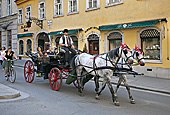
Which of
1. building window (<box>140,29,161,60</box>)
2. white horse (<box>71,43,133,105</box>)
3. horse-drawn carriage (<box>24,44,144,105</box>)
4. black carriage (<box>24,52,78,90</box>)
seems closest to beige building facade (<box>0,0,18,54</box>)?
black carriage (<box>24,52,78,90</box>)

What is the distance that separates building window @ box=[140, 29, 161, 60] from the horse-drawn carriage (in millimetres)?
5714

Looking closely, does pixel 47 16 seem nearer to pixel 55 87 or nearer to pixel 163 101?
pixel 55 87

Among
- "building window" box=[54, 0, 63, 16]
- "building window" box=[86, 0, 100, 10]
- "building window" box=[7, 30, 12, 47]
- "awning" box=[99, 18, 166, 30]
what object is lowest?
"awning" box=[99, 18, 166, 30]

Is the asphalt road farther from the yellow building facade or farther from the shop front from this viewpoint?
the yellow building facade

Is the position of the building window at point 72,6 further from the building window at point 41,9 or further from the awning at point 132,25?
the building window at point 41,9

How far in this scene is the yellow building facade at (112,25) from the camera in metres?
10.8

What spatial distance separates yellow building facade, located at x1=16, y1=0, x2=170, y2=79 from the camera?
1080 cm

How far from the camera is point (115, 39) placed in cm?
1316

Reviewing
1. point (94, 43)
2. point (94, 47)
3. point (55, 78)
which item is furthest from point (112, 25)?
point (55, 78)

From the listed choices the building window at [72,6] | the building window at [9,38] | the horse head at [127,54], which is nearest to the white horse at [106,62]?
the horse head at [127,54]

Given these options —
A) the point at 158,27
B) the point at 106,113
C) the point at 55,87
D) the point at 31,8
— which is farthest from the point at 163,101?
the point at 31,8

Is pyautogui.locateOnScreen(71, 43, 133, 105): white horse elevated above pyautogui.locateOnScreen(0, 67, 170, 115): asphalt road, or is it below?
above

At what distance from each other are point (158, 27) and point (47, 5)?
11449 mm

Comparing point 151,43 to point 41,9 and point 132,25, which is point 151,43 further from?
point 41,9
